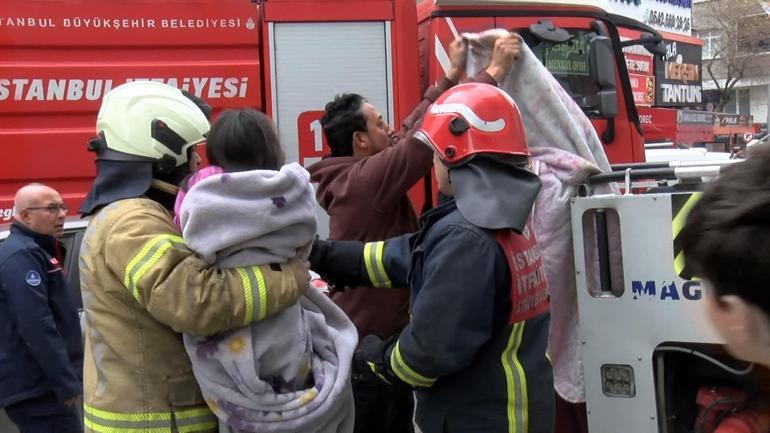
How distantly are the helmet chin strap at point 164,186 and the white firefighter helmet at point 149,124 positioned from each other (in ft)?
0.20

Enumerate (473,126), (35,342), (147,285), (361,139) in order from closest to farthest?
1. (147,285)
2. (473,126)
3. (361,139)
4. (35,342)

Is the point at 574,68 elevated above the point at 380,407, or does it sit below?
above

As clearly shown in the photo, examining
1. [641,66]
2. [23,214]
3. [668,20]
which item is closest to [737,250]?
[23,214]

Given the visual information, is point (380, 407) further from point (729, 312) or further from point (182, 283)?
point (729, 312)

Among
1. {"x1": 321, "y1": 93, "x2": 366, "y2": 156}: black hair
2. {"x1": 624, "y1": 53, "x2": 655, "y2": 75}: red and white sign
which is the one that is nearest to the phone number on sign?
{"x1": 624, "y1": 53, "x2": 655, "y2": 75}: red and white sign

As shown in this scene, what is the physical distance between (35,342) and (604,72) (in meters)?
3.62

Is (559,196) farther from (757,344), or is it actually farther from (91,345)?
(757,344)

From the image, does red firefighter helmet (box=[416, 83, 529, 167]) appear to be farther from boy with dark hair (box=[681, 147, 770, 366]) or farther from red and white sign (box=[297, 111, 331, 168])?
red and white sign (box=[297, 111, 331, 168])

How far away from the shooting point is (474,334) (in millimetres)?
2172

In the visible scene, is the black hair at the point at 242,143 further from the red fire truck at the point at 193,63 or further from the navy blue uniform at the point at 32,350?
the red fire truck at the point at 193,63

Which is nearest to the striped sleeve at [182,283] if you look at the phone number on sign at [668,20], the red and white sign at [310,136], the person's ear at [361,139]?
the person's ear at [361,139]

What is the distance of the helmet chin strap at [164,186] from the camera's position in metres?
2.28

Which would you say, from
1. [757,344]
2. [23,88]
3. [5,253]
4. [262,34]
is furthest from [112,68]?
[757,344]

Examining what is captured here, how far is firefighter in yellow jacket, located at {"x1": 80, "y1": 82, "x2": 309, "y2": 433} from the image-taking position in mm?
2010
